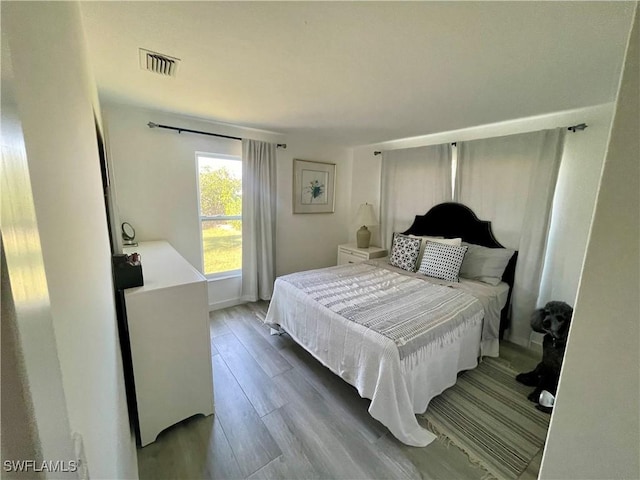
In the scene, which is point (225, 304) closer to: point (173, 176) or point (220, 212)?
point (220, 212)

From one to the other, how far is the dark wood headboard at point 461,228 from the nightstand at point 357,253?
532mm

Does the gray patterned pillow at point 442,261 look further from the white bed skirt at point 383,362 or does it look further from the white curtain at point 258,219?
the white curtain at point 258,219

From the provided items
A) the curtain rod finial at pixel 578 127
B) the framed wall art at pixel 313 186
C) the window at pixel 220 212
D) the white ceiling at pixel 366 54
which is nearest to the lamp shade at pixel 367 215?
the framed wall art at pixel 313 186

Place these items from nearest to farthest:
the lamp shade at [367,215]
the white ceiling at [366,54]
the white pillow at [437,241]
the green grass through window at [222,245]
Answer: the white ceiling at [366,54] < the white pillow at [437,241] < the green grass through window at [222,245] < the lamp shade at [367,215]

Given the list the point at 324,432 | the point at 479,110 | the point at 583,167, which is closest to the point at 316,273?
the point at 324,432

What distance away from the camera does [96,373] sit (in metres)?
0.64

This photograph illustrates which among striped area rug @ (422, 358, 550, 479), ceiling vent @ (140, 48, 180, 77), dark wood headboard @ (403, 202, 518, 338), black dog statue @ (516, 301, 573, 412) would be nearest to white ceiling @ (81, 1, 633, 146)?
ceiling vent @ (140, 48, 180, 77)

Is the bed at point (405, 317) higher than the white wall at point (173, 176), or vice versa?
the white wall at point (173, 176)

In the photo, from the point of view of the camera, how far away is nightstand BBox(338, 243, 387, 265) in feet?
12.0

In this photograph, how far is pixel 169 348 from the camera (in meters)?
1.47

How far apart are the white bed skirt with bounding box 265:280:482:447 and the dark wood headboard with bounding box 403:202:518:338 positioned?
0.84 metres

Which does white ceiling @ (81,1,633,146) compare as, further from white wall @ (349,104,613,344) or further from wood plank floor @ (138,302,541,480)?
wood plank floor @ (138,302,541,480)

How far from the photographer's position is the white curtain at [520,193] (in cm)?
238

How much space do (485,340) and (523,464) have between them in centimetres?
106
